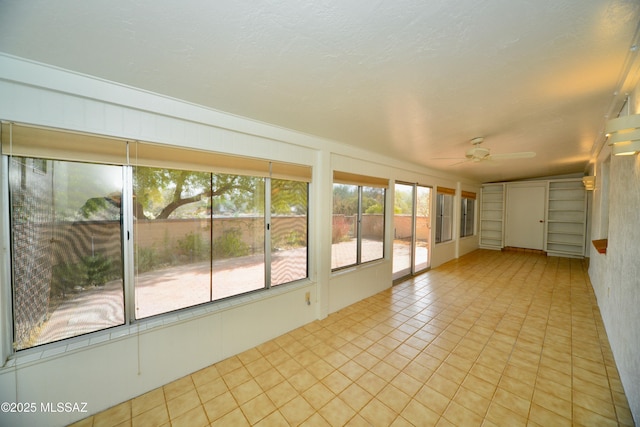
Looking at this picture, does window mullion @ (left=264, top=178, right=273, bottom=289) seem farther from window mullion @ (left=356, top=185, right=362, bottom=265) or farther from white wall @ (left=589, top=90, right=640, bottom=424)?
white wall @ (left=589, top=90, right=640, bottom=424)

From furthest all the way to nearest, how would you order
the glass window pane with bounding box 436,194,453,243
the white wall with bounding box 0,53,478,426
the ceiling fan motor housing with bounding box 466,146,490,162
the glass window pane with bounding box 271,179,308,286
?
the glass window pane with bounding box 436,194,453,243, the ceiling fan motor housing with bounding box 466,146,490,162, the glass window pane with bounding box 271,179,308,286, the white wall with bounding box 0,53,478,426

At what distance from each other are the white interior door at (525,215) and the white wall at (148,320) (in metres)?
7.27

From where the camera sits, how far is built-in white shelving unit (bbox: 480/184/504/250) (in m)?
7.43

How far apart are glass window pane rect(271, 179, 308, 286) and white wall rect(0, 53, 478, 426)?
12cm

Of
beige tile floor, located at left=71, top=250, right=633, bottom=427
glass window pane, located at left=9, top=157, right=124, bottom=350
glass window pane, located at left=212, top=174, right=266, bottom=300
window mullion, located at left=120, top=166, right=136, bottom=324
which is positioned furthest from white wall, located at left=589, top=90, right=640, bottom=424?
glass window pane, located at left=9, top=157, right=124, bottom=350

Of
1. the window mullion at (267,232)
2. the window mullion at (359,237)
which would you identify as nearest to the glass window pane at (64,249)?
the window mullion at (267,232)

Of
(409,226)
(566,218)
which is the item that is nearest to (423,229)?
(409,226)

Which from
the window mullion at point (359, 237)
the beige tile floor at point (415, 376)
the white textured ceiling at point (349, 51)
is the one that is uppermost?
the white textured ceiling at point (349, 51)

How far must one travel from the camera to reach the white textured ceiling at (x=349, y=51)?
1.01 meters

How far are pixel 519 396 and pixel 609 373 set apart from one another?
1.01 m

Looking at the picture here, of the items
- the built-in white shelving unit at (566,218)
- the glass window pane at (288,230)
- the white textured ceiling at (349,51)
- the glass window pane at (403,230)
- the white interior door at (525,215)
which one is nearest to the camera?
the white textured ceiling at (349,51)

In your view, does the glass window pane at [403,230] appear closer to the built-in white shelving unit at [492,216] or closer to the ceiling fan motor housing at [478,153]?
the ceiling fan motor housing at [478,153]

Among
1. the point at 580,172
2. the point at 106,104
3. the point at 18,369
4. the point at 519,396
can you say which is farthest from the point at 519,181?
the point at 18,369

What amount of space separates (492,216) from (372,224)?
6129 mm
